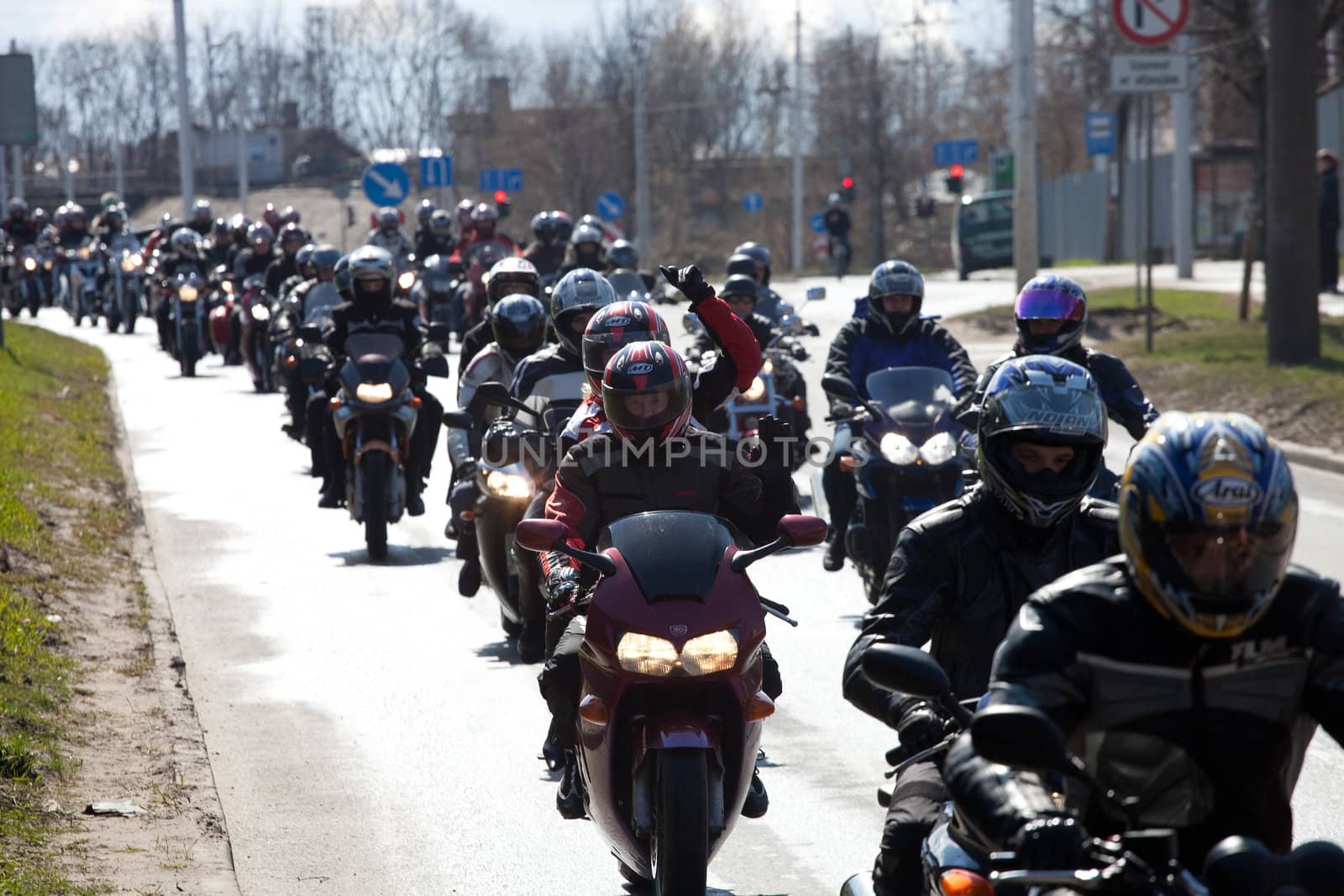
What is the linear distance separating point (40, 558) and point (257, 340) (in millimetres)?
14503

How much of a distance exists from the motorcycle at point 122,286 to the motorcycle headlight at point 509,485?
1121 inches

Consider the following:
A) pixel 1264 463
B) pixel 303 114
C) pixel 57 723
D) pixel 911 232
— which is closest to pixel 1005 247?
pixel 911 232

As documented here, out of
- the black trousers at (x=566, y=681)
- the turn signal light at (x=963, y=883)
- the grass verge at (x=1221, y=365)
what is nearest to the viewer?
the turn signal light at (x=963, y=883)

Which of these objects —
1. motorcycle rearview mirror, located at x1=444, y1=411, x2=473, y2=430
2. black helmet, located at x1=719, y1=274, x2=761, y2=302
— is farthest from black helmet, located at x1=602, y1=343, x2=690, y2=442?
black helmet, located at x1=719, y1=274, x2=761, y2=302

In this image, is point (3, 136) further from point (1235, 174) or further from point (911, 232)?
point (911, 232)

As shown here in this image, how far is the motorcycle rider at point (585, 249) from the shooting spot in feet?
63.3

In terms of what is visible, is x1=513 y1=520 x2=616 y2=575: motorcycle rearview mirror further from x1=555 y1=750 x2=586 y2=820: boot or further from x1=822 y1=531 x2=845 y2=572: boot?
x1=822 y1=531 x2=845 y2=572: boot

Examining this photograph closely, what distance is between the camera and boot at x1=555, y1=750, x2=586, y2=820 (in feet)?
19.4

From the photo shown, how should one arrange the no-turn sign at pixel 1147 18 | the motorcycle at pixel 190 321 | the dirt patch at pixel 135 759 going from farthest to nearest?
1. the motorcycle at pixel 190 321
2. the no-turn sign at pixel 1147 18
3. the dirt patch at pixel 135 759

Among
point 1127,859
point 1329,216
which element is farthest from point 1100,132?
point 1127,859

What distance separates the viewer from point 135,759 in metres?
7.49

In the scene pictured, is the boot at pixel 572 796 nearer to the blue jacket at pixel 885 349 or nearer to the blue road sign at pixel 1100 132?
the blue jacket at pixel 885 349

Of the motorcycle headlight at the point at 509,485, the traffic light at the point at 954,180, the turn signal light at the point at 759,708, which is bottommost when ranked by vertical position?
the turn signal light at the point at 759,708

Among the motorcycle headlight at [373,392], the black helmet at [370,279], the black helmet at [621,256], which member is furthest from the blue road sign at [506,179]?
the motorcycle headlight at [373,392]
